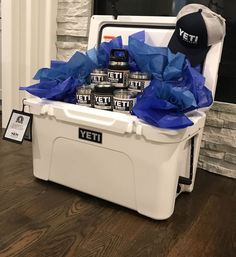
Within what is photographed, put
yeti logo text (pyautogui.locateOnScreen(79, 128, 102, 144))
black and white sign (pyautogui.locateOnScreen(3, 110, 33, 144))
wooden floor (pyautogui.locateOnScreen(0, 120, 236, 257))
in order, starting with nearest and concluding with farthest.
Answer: wooden floor (pyautogui.locateOnScreen(0, 120, 236, 257)) < yeti logo text (pyautogui.locateOnScreen(79, 128, 102, 144)) < black and white sign (pyautogui.locateOnScreen(3, 110, 33, 144))

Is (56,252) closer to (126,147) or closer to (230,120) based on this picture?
(126,147)

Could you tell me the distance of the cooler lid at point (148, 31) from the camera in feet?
3.07

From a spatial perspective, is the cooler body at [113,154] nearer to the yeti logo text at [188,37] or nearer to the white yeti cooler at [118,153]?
the white yeti cooler at [118,153]

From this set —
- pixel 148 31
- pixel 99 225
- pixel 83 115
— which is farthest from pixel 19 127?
pixel 148 31

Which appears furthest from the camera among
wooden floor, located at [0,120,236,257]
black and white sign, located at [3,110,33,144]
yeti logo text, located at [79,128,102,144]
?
black and white sign, located at [3,110,33,144]

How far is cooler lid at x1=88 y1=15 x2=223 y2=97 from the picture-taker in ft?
3.07

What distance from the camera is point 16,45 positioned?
1439mm

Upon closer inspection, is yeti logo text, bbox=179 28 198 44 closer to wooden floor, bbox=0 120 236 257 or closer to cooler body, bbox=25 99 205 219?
cooler body, bbox=25 99 205 219

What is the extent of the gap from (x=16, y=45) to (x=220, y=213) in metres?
1.11

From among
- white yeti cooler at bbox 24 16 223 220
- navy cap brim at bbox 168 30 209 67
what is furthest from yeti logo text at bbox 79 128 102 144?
navy cap brim at bbox 168 30 209 67

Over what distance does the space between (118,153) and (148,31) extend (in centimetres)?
46

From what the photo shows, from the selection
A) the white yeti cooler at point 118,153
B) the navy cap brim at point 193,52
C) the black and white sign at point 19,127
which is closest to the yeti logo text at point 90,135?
the white yeti cooler at point 118,153

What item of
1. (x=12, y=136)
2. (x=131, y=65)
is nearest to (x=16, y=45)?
(x=12, y=136)

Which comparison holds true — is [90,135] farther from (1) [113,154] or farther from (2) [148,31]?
(2) [148,31]
